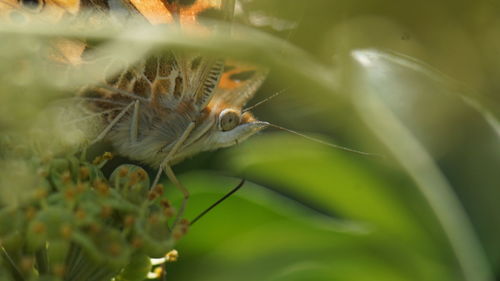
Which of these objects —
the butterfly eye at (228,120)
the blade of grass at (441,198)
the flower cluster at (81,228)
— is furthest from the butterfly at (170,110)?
the blade of grass at (441,198)

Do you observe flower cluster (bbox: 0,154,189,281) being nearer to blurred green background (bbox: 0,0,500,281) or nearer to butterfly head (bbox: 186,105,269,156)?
blurred green background (bbox: 0,0,500,281)

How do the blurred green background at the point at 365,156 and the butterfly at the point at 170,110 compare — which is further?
the butterfly at the point at 170,110

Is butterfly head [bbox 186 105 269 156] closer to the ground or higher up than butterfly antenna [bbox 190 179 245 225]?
higher up

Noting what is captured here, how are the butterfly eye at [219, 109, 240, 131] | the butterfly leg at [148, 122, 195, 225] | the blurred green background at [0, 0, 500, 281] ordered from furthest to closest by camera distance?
the butterfly eye at [219, 109, 240, 131] < the butterfly leg at [148, 122, 195, 225] < the blurred green background at [0, 0, 500, 281]

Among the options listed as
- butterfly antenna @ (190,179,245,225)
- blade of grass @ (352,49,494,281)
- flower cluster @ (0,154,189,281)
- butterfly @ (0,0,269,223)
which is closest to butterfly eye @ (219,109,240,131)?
butterfly @ (0,0,269,223)

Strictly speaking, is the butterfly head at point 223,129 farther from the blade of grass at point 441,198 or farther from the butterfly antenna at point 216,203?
the blade of grass at point 441,198

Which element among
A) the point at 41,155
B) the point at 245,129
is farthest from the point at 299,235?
the point at 41,155

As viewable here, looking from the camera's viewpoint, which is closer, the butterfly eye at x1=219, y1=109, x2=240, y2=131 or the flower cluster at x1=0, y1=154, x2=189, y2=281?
the flower cluster at x1=0, y1=154, x2=189, y2=281
